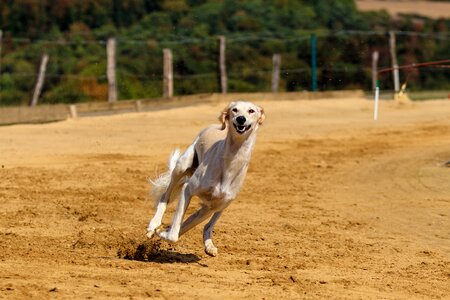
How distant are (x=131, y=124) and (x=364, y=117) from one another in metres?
5.13

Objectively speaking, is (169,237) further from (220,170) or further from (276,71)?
(276,71)

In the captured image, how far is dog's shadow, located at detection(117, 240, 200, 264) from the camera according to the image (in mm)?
9016

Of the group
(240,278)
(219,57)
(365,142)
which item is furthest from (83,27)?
(240,278)

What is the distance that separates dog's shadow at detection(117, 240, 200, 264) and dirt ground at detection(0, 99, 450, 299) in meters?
0.01

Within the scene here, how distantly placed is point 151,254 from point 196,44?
20.8 m

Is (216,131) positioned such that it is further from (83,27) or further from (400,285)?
(83,27)

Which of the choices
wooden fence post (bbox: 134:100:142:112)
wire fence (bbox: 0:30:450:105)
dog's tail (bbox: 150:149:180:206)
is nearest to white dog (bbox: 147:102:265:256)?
dog's tail (bbox: 150:149:180:206)

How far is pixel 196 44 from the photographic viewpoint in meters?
29.6

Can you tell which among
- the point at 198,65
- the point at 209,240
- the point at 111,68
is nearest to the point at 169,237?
the point at 209,240

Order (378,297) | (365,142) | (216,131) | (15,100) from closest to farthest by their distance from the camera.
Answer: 1. (378,297)
2. (216,131)
3. (365,142)
4. (15,100)

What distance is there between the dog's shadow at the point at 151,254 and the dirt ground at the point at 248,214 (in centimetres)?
1

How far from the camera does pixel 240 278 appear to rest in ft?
26.8

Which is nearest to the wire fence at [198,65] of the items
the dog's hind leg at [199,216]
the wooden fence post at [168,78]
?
the wooden fence post at [168,78]

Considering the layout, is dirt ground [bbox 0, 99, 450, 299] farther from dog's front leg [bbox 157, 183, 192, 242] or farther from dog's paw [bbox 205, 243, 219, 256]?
dog's front leg [bbox 157, 183, 192, 242]
